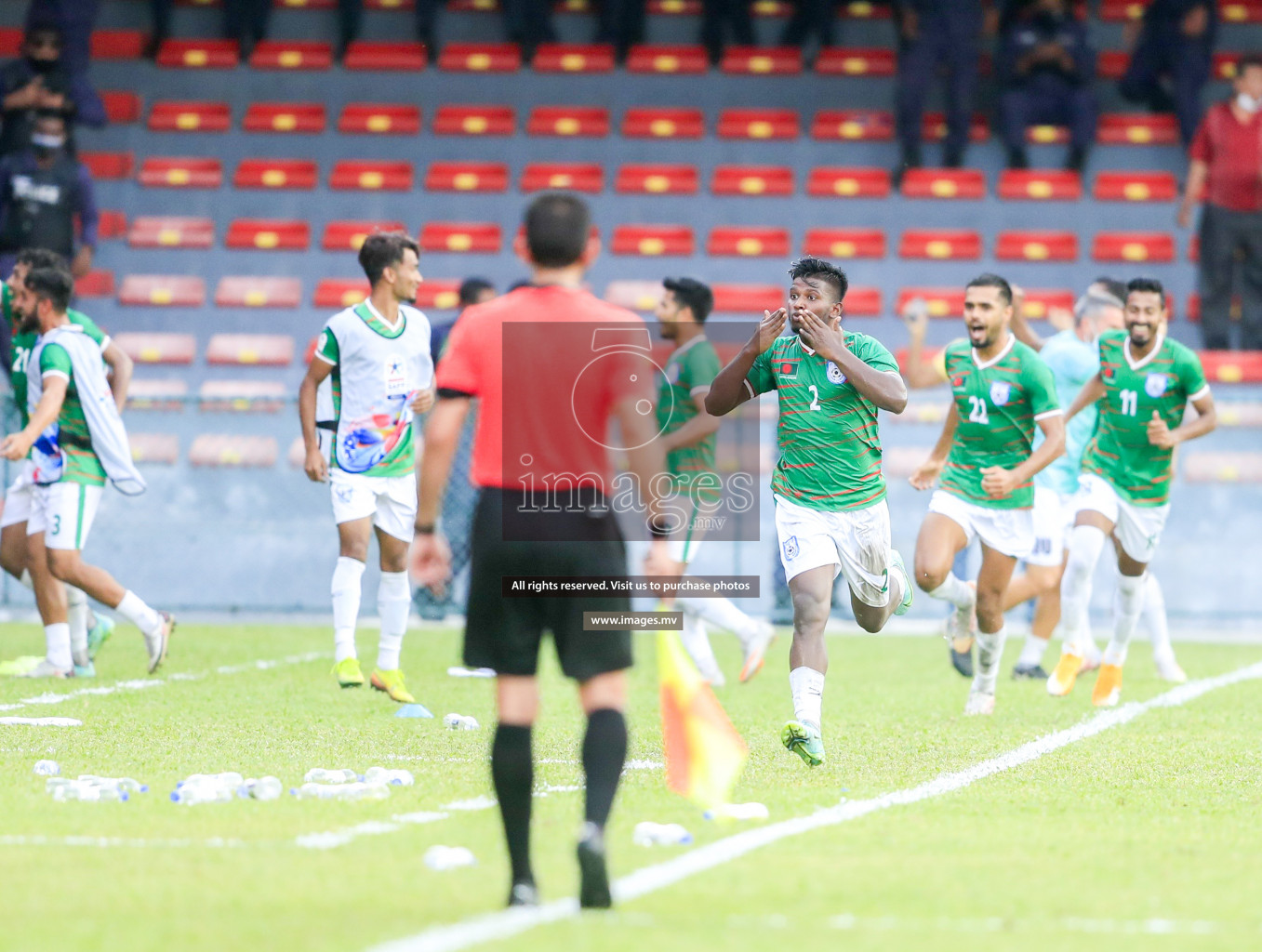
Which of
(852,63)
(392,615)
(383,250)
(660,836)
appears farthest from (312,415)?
(852,63)

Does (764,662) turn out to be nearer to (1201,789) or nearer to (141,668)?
(141,668)

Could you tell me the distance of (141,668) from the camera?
11.4 m

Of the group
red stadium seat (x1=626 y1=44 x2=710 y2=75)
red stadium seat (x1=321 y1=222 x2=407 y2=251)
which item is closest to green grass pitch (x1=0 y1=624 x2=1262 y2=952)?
red stadium seat (x1=321 y1=222 x2=407 y2=251)

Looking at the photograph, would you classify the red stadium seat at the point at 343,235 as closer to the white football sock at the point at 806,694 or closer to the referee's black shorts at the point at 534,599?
the white football sock at the point at 806,694

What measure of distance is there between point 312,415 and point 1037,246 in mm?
11892

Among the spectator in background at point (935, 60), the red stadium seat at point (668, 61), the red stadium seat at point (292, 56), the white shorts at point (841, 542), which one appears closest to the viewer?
the white shorts at point (841, 542)

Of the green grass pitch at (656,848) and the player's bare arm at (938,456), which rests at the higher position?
the player's bare arm at (938,456)

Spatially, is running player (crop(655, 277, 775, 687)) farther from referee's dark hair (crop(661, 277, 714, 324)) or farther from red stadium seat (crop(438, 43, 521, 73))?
red stadium seat (crop(438, 43, 521, 73))

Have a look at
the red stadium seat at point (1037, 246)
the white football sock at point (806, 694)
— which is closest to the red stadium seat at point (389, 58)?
the red stadium seat at point (1037, 246)

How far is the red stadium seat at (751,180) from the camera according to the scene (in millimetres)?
20109

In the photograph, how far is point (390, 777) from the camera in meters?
6.79

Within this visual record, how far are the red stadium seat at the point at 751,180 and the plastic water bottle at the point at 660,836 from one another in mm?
15021

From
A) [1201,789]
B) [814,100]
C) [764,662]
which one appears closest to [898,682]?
[764,662]

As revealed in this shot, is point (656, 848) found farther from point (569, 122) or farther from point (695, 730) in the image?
point (569, 122)
